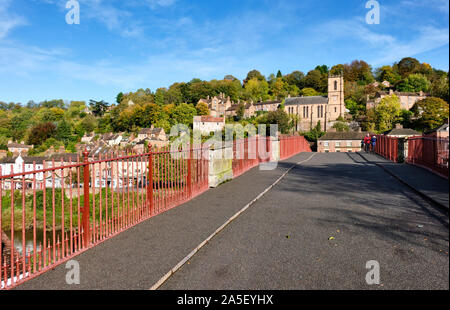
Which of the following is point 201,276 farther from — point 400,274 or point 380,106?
point 380,106

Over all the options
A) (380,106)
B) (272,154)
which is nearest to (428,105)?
(380,106)

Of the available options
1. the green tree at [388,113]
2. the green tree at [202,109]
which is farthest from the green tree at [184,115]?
the green tree at [388,113]

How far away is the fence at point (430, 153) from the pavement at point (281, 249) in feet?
17.3

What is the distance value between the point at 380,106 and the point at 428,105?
10.5m

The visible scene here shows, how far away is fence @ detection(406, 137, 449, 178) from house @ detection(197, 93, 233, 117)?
9751 cm

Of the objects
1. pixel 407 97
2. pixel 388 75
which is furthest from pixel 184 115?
pixel 388 75

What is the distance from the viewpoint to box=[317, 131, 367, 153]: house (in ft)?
221

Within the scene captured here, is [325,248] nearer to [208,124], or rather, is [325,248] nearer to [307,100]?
[208,124]

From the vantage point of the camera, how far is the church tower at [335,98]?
9262 cm

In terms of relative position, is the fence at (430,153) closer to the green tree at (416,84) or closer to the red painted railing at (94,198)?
the red painted railing at (94,198)

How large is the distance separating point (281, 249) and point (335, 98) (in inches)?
3833

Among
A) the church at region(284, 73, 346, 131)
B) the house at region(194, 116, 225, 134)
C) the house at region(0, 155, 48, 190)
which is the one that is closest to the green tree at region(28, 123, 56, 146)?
the house at region(0, 155, 48, 190)

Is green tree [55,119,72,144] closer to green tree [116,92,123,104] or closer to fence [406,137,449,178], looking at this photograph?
green tree [116,92,123,104]

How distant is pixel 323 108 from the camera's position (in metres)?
94.8
